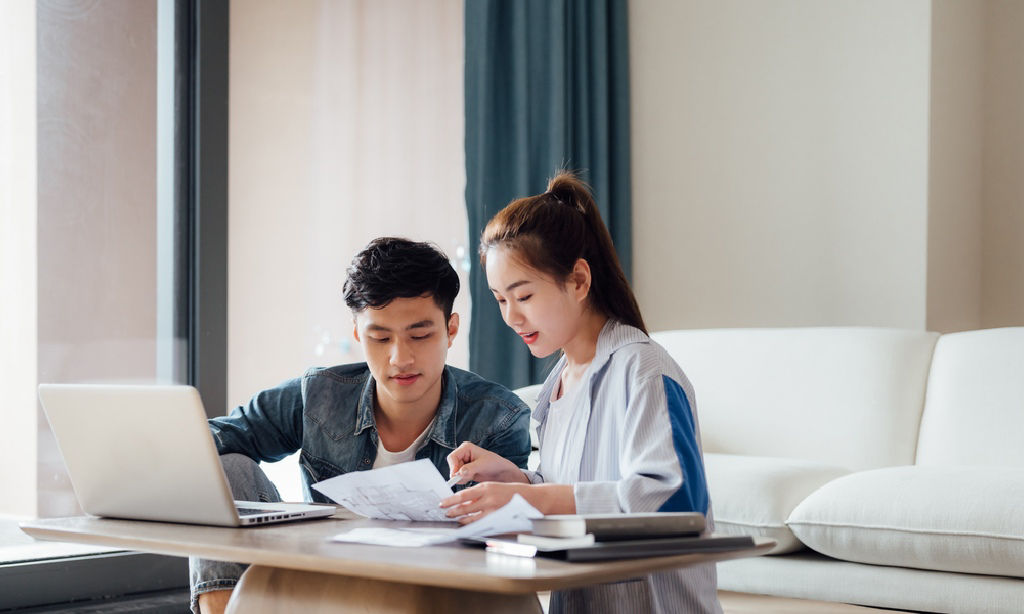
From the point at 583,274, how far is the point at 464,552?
0.57 metres

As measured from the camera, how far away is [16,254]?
263 cm

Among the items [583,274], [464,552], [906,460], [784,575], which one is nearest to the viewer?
[464,552]

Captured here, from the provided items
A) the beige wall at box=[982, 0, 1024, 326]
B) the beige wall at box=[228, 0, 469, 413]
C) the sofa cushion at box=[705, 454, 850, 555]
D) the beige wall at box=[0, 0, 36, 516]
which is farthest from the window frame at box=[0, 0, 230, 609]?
the beige wall at box=[982, 0, 1024, 326]

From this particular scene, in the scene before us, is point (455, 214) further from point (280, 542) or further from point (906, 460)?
point (280, 542)

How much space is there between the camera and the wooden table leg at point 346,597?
108 cm

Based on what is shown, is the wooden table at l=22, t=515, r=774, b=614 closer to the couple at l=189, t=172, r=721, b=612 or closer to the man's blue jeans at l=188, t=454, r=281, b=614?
the couple at l=189, t=172, r=721, b=612

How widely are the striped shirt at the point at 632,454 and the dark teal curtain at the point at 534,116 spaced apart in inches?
72.7

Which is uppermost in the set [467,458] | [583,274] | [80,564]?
[583,274]

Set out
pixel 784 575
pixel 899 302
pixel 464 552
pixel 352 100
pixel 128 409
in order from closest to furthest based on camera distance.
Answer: pixel 464 552
pixel 128 409
pixel 784 575
pixel 899 302
pixel 352 100

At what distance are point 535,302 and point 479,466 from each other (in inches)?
9.9

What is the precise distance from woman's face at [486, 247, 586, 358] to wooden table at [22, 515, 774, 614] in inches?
13.3

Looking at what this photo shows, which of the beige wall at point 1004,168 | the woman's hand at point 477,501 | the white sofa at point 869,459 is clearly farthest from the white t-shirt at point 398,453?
the beige wall at point 1004,168

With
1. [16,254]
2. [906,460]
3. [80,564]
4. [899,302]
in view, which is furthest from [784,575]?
[16,254]

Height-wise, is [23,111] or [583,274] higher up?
[23,111]
